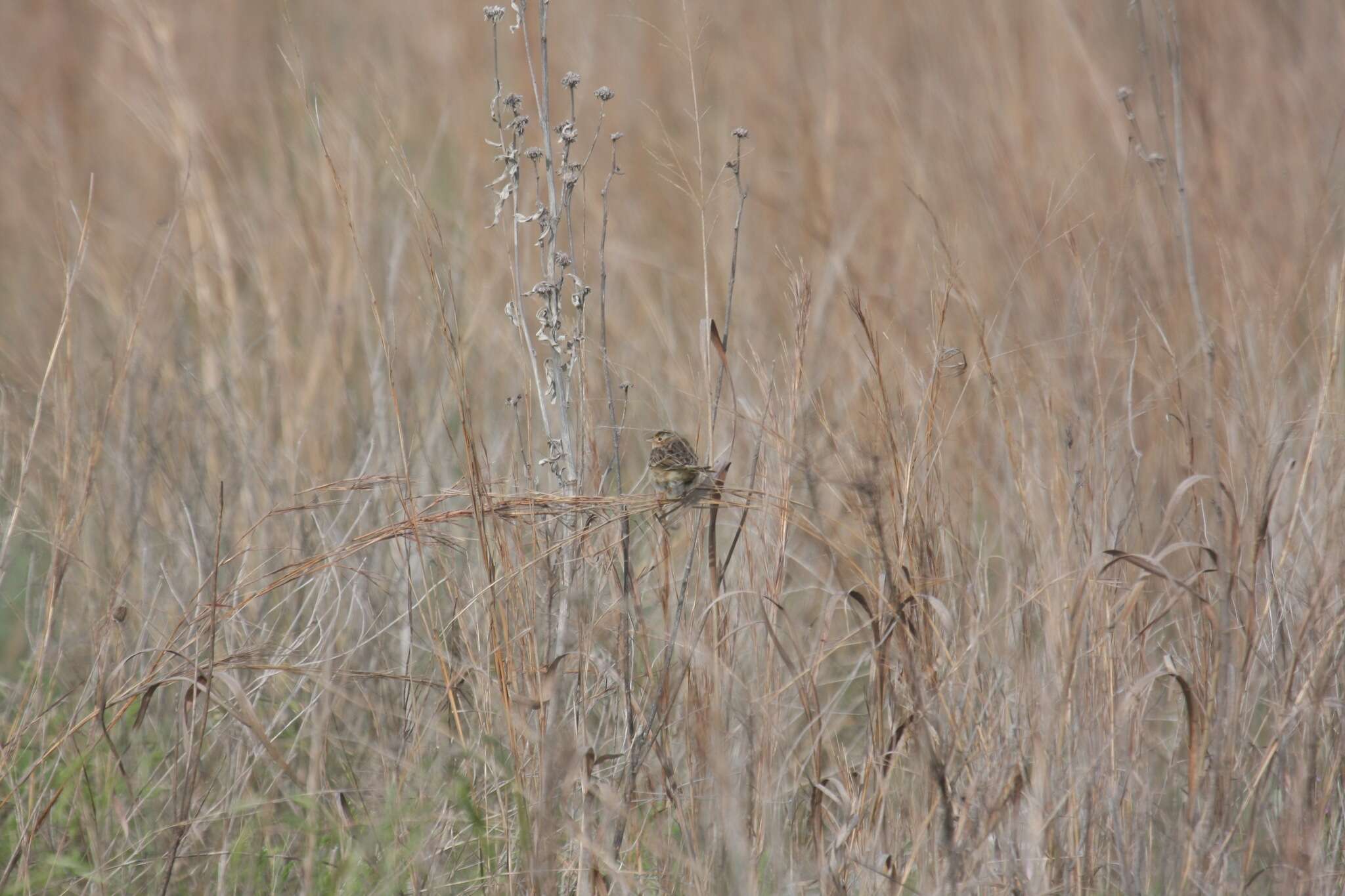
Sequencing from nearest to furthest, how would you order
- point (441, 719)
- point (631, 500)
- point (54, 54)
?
point (631, 500) → point (441, 719) → point (54, 54)

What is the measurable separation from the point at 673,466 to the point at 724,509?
0.94ft

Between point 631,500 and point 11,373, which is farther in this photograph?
point 11,373

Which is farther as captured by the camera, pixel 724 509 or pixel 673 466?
pixel 724 509

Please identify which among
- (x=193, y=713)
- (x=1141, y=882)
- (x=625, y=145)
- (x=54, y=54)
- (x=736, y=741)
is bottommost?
(x=1141, y=882)

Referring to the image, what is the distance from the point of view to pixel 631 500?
67.4 inches

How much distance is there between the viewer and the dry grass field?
1.76m

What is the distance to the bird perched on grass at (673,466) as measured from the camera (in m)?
1.86

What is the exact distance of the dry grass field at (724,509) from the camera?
1760 millimetres

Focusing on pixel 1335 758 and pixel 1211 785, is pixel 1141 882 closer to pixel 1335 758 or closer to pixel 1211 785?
pixel 1211 785

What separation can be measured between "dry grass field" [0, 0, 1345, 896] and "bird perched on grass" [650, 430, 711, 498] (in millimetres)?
77

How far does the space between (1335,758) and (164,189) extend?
490cm

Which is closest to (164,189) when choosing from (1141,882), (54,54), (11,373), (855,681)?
(54,54)

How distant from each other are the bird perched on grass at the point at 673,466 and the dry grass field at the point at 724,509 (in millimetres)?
77

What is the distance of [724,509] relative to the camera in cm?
222
